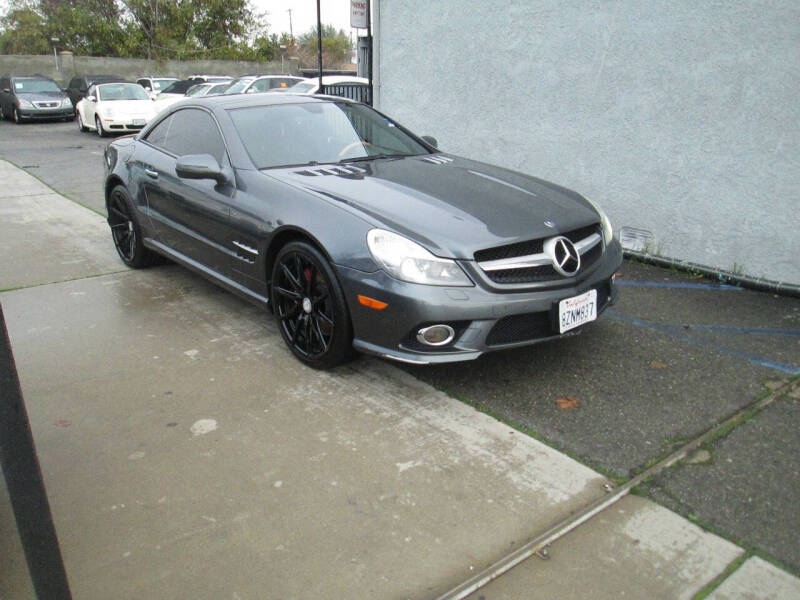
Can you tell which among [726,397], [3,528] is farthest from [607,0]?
[3,528]

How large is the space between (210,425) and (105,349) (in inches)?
51.7

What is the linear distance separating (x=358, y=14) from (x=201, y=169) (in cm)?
662

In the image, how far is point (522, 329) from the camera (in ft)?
11.4

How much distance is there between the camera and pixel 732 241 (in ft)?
18.0

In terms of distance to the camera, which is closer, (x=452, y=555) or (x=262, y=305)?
(x=452, y=555)

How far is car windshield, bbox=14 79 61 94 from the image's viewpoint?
22.5 meters

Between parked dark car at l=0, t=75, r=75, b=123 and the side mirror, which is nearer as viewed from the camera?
the side mirror

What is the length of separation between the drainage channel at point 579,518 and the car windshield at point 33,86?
24.6 metres

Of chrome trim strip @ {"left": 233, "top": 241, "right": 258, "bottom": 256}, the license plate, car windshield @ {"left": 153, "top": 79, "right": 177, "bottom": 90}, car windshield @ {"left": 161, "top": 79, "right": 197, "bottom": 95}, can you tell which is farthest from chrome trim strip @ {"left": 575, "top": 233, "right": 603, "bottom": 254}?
car windshield @ {"left": 153, "top": 79, "right": 177, "bottom": 90}

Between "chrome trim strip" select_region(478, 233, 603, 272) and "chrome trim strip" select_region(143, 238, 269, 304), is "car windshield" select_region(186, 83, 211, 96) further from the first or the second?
"chrome trim strip" select_region(478, 233, 603, 272)

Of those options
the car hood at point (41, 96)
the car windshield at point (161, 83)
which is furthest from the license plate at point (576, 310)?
the car windshield at point (161, 83)

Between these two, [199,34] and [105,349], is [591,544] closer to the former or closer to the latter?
[105,349]

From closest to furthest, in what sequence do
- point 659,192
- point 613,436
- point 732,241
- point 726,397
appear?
1. point 613,436
2. point 726,397
3. point 732,241
4. point 659,192

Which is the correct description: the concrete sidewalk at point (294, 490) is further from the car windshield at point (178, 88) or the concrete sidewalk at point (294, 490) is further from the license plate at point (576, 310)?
the car windshield at point (178, 88)
